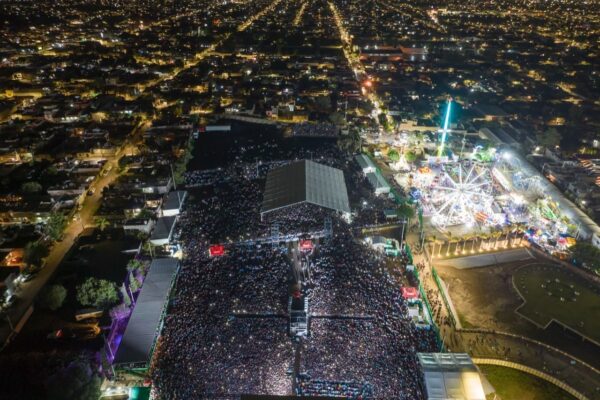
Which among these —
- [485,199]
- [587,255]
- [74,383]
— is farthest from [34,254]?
[587,255]

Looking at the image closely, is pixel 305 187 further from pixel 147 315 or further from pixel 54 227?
pixel 54 227

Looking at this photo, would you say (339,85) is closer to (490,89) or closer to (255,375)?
(490,89)

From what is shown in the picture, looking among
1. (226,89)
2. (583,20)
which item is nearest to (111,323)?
(226,89)

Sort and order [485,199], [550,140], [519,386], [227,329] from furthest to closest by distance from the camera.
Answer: [550,140] < [485,199] < [227,329] < [519,386]

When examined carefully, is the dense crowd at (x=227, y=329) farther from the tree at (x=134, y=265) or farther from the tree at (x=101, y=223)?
the tree at (x=101, y=223)

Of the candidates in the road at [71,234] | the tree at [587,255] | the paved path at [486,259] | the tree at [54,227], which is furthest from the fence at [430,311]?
the tree at [54,227]
